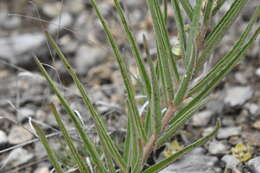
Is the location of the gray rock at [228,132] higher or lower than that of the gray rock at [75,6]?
lower

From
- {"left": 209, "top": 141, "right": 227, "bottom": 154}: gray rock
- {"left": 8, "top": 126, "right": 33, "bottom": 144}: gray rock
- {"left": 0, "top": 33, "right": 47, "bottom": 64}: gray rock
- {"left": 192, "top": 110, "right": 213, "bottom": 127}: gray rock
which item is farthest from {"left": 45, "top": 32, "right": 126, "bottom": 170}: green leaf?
{"left": 0, "top": 33, "right": 47, "bottom": 64}: gray rock

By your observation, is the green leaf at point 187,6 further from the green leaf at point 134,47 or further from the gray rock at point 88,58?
the gray rock at point 88,58

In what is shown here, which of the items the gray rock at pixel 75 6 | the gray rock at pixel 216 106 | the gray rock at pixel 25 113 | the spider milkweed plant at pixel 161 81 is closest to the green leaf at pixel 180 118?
the spider milkweed plant at pixel 161 81

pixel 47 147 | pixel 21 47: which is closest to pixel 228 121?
pixel 47 147

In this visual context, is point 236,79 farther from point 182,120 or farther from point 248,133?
point 182,120

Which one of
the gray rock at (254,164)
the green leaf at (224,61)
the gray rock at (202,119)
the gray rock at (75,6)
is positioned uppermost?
the gray rock at (75,6)

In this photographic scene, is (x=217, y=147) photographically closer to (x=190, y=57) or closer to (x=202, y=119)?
(x=202, y=119)
